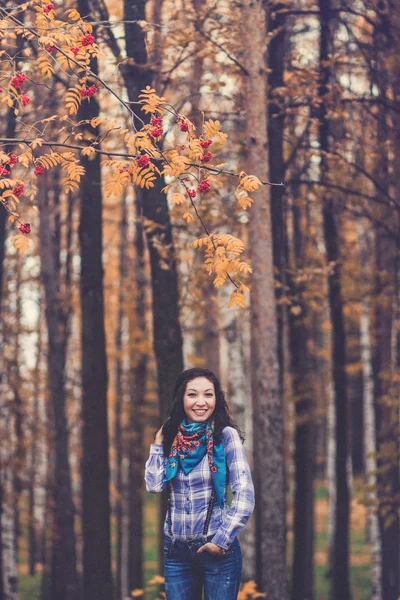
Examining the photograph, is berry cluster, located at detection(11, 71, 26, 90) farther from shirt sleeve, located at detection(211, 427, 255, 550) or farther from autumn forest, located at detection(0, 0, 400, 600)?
shirt sleeve, located at detection(211, 427, 255, 550)

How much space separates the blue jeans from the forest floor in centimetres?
616

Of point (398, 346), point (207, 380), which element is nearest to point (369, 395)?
point (398, 346)

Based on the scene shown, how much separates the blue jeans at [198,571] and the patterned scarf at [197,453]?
304 millimetres

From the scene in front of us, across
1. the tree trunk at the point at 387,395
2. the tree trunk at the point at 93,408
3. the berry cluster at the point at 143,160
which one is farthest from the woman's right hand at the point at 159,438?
the tree trunk at the point at 387,395

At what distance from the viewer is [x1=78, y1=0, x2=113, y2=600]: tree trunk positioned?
885cm

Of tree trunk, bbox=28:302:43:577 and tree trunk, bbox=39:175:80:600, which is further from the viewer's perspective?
tree trunk, bbox=28:302:43:577

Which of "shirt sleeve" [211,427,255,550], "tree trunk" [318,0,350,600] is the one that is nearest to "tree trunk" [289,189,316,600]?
"tree trunk" [318,0,350,600]

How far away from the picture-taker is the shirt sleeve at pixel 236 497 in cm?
458

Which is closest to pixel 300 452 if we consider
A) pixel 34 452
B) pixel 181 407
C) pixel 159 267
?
pixel 159 267

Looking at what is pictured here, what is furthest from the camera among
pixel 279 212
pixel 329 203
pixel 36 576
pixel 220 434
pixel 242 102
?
pixel 36 576

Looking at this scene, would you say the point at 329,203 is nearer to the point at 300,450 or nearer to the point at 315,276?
the point at 315,276

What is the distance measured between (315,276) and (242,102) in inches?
113

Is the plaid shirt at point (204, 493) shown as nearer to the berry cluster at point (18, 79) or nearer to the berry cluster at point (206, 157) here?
the berry cluster at point (206, 157)

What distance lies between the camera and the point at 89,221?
9156 millimetres
